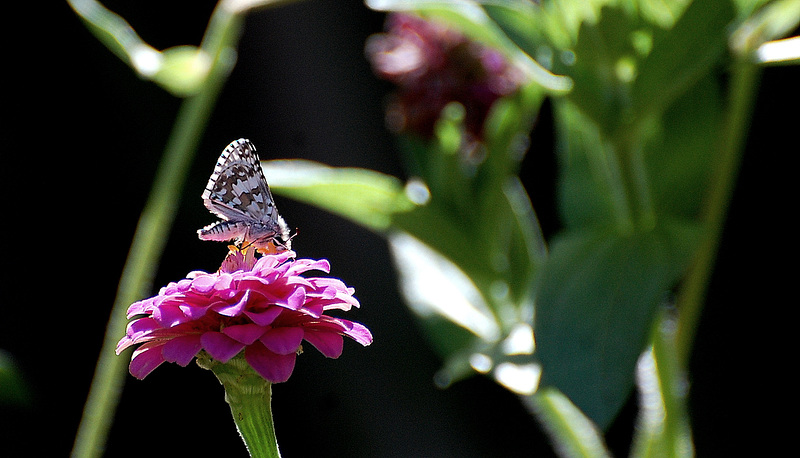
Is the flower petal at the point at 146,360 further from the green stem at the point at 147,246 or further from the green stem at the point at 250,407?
the green stem at the point at 147,246

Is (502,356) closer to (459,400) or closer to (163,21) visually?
(459,400)

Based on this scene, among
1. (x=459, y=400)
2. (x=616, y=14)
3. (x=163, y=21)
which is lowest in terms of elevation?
(x=459, y=400)

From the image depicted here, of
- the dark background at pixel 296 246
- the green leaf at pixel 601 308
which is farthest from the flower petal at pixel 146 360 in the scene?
the dark background at pixel 296 246

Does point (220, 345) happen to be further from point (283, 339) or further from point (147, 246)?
point (147, 246)

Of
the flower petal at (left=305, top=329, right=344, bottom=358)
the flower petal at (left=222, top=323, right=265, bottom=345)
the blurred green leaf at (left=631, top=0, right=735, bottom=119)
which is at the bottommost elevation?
the flower petal at (left=222, top=323, right=265, bottom=345)

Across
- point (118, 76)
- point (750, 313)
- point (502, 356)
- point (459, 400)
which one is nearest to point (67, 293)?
point (118, 76)

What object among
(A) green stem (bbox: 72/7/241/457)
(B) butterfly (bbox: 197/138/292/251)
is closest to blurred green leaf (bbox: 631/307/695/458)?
(B) butterfly (bbox: 197/138/292/251)

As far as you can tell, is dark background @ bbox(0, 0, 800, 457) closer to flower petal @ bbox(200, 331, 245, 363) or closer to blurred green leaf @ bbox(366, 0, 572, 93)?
blurred green leaf @ bbox(366, 0, 572, 93)
